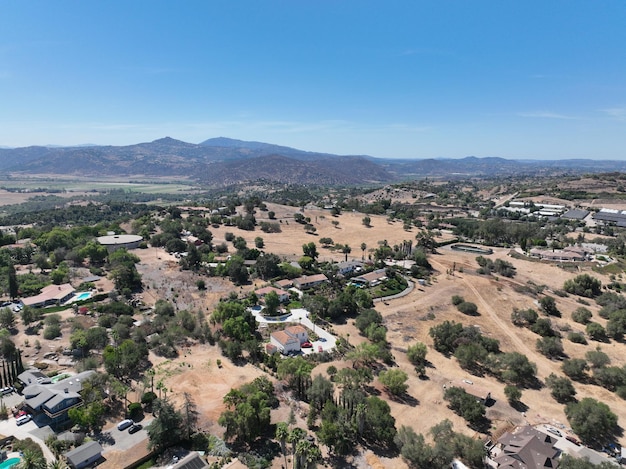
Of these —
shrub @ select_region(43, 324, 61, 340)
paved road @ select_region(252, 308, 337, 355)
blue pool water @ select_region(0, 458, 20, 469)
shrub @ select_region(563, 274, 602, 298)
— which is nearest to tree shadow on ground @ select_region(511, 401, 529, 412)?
paved road @ select_region(252, 308, 337, 355)

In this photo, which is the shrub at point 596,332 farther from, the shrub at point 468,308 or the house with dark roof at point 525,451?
the house with dark roof at point 525,451

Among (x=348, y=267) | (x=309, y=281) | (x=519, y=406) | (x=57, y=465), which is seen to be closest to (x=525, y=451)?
(x=519, y=406)

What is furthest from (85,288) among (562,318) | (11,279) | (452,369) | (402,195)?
(402,195)

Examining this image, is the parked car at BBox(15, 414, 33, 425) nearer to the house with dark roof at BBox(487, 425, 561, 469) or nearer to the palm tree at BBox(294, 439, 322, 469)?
the palm tree at BBox(294, 439, 322, 469)

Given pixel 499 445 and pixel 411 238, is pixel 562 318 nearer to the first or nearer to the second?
pixel 499 445

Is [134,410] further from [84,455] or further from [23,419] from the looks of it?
[23,419]


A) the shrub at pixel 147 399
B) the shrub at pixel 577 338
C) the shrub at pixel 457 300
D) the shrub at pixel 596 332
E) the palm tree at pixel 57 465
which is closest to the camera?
the palm tree at pixel 57 465

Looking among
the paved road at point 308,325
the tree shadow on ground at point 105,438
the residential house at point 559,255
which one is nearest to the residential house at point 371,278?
the paved road at point 308,325
